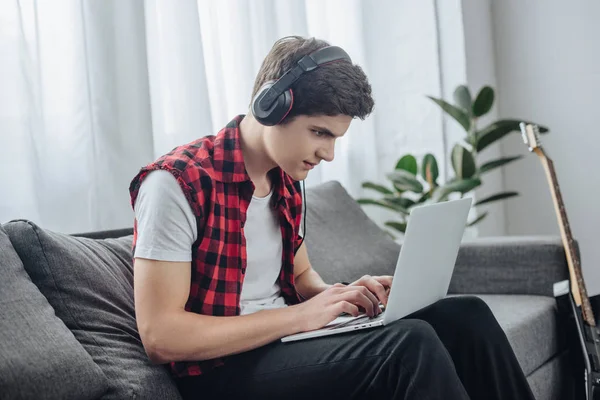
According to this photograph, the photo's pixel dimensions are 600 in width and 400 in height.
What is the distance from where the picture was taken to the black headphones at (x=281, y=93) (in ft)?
4.09

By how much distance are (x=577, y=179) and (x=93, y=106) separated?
2380 millimetres

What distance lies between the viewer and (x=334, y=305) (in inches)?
48.3

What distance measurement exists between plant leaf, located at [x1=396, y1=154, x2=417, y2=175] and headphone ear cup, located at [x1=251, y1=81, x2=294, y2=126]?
1.78 metres

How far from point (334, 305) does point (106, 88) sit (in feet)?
3.03

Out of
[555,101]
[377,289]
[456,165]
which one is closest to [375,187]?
[456,165]

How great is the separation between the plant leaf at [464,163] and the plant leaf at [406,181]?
18cm

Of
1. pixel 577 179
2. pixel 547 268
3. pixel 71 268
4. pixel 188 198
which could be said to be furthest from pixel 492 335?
pixel 577 179

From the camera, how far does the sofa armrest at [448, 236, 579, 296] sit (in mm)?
2193

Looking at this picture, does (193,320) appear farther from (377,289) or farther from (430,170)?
(430,170)

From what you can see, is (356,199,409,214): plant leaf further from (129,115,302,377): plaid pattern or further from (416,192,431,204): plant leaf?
(129,115,302,377): plaid pattern

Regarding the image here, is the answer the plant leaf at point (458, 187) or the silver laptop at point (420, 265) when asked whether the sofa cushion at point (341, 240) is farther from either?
the silver laptop at point (420, 265)

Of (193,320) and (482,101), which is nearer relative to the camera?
(193,320)

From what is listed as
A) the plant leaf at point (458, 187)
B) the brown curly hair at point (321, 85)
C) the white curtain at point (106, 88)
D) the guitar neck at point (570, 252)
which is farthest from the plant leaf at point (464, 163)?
the brown curly hair at point (321, 85)

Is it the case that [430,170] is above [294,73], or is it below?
below
